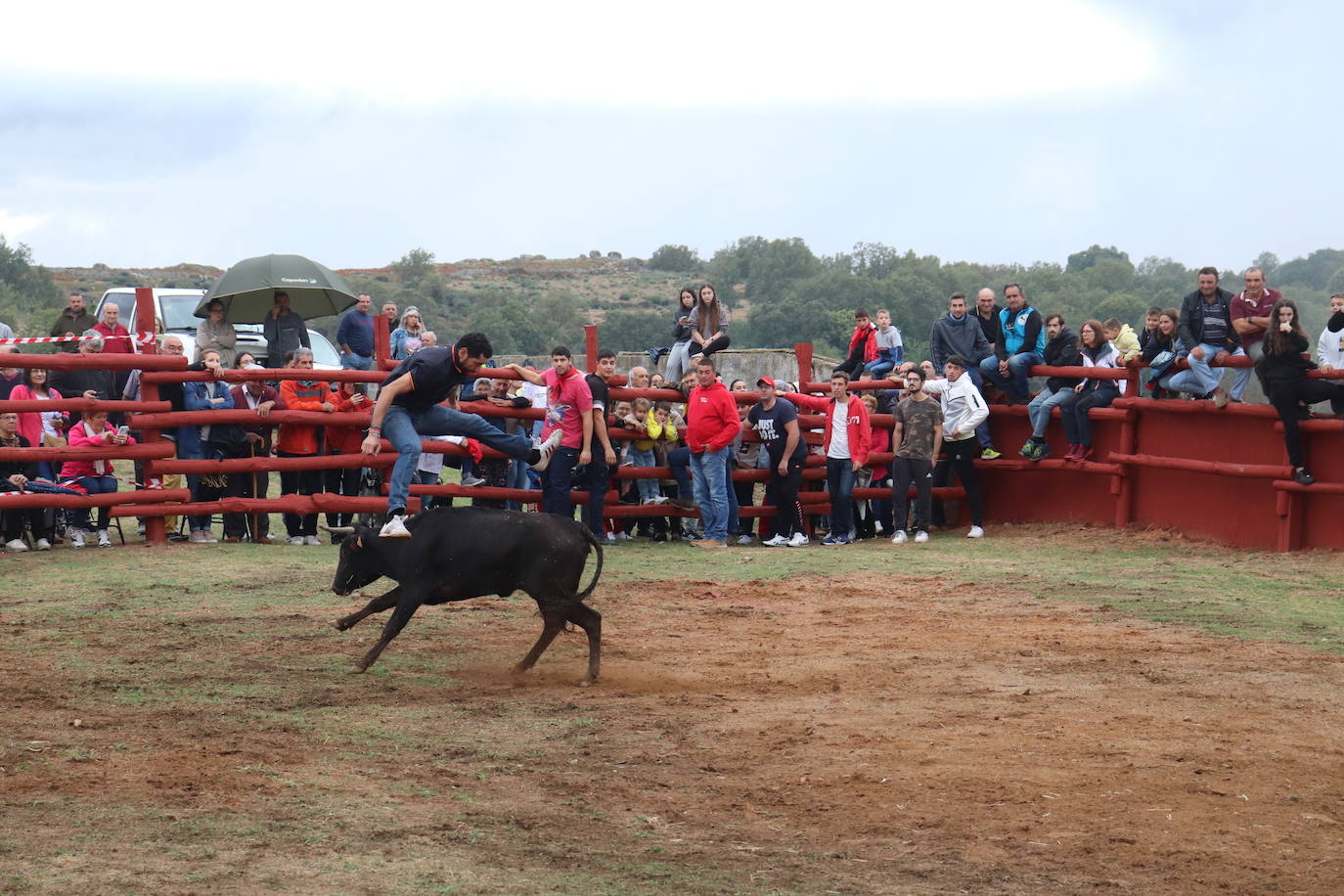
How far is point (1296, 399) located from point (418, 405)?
28.6ft

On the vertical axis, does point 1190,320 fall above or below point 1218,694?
above

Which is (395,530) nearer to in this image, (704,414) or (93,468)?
(93,468)

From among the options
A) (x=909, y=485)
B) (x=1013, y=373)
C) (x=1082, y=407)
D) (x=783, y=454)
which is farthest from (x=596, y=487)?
(x=1082, y=407)

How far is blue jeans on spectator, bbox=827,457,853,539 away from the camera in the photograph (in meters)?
16.8

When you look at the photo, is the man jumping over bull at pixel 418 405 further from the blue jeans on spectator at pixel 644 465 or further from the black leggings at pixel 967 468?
the black leggings at pixel 967 468

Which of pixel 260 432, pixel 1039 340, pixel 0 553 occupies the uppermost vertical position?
pixel 1039 340

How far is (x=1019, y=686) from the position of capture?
934cm

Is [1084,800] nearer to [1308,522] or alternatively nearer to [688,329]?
[1308,522]

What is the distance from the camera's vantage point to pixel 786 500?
1681 centimetres

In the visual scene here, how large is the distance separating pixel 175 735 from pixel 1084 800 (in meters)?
4.46

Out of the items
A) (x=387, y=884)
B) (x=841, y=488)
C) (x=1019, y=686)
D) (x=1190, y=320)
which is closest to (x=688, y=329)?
(x=841, y=488)

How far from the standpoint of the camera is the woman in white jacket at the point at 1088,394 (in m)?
17.1

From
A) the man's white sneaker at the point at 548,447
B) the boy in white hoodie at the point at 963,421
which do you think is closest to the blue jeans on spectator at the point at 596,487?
the man's white sneaker at the point at 548,447

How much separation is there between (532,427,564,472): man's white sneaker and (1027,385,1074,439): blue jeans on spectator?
5.50 meters
